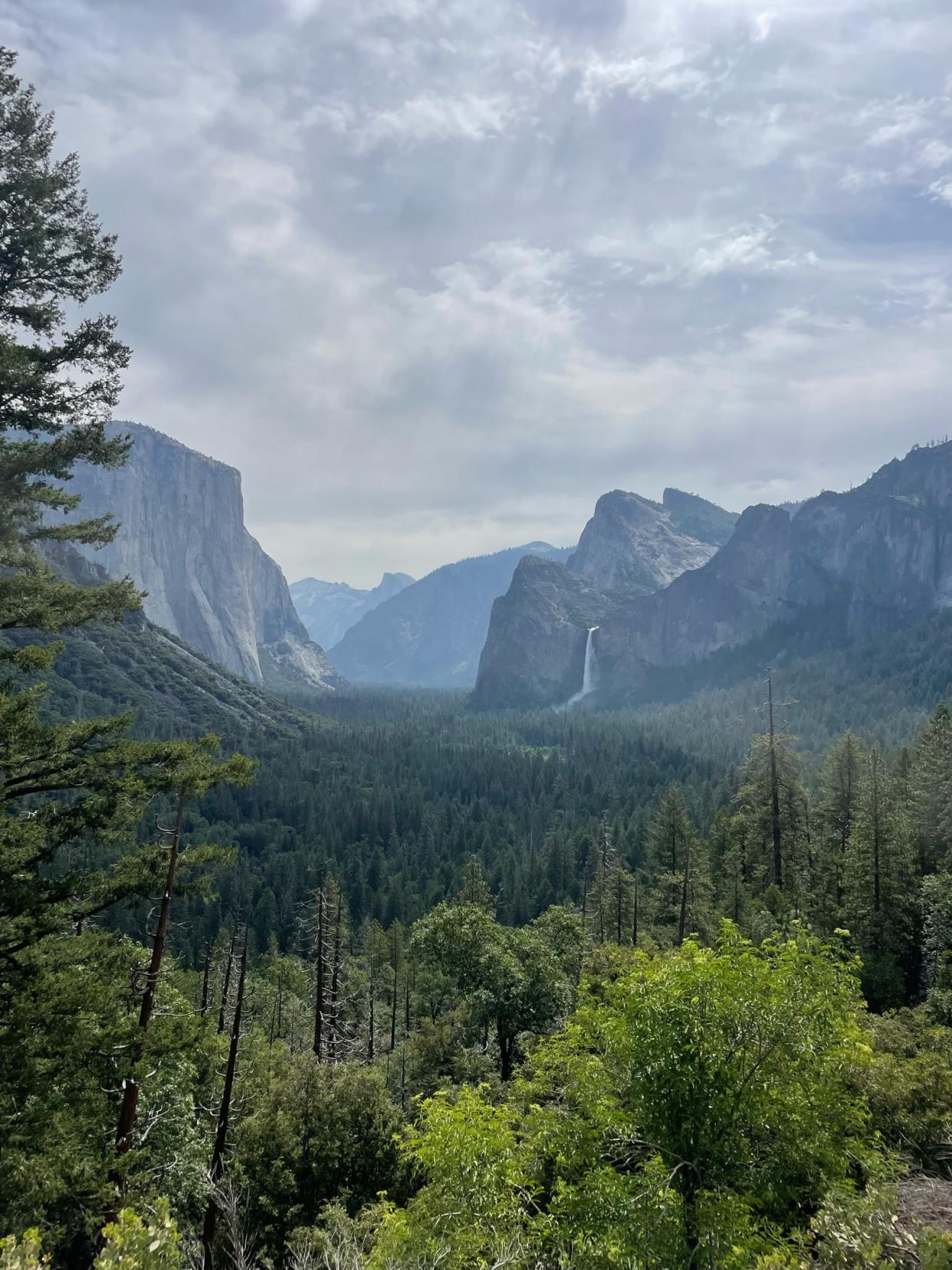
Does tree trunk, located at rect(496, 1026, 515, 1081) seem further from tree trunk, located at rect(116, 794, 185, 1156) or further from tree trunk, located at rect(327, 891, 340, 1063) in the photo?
tree trunk, located at rect(116, 794, 185, 1156)

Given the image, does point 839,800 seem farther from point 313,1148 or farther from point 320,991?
point 313,1148

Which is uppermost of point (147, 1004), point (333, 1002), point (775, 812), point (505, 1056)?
point (147, 1004)

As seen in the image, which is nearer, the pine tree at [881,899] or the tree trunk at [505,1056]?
the tree trunk at [505,1056]

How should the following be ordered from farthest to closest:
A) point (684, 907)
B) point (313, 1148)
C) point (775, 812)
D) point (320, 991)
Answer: point (775, 812), point (684, 907), point (320, 991), point (313, 1148)

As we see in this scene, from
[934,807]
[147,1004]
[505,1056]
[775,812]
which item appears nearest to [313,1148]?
[505,1056]

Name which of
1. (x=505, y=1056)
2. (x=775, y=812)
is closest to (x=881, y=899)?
(x=775, y=812)

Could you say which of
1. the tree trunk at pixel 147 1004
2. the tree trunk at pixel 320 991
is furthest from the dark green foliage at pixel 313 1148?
the tree trunk at pixel 147 1004

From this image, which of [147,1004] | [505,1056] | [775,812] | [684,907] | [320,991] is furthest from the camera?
[775,812]

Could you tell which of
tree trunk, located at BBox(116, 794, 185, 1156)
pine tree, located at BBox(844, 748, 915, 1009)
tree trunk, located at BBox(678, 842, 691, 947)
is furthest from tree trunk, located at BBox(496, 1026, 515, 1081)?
tree trunk, located at BBox(116, 794, 185, 1156)

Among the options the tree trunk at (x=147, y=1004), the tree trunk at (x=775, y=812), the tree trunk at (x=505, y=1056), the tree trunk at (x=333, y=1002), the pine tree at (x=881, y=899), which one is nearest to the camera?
the tree trunk at (x=147, y=1004)

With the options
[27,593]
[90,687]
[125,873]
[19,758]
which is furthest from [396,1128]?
[90,687]

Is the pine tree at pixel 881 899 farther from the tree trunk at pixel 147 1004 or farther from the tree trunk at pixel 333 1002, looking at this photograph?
the tree trunk at pixel 147 1004

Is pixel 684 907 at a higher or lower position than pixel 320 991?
lower

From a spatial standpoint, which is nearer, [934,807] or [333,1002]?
[333,1002]
